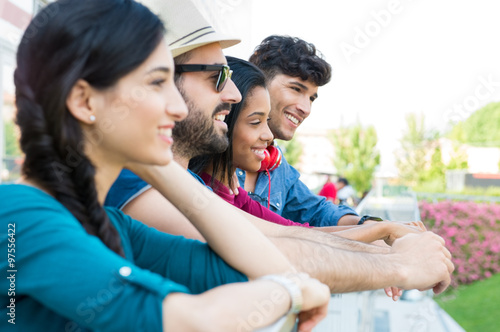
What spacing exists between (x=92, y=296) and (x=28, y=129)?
0.39 meters

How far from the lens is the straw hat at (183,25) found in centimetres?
200

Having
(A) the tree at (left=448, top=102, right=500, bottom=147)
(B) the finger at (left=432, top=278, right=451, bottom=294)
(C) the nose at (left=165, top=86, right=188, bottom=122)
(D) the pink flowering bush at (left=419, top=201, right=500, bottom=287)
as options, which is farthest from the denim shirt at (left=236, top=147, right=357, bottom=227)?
(A) the tree at (left=448, top=102, right=500, bottom=147)

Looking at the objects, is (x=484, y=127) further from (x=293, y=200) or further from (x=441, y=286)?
(x=441, y=286)

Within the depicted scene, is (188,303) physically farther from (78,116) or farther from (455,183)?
(455,183)

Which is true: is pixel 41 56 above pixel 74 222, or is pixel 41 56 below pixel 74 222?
above

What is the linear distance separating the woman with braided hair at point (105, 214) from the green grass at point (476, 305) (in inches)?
527

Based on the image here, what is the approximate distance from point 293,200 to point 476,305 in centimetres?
1328

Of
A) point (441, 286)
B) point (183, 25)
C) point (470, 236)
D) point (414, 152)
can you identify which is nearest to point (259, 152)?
point (183, 25)

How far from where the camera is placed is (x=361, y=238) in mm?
2189

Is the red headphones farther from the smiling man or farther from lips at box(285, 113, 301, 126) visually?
lips at box(285, 113, 301, 126)

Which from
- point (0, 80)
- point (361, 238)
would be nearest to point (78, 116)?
point (361, 238)

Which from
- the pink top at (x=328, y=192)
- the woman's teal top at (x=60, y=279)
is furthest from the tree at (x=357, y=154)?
the woman's teal top at (x=60, y=279)

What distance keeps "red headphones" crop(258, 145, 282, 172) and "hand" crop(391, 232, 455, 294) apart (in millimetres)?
1287

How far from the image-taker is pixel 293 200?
325 cm
